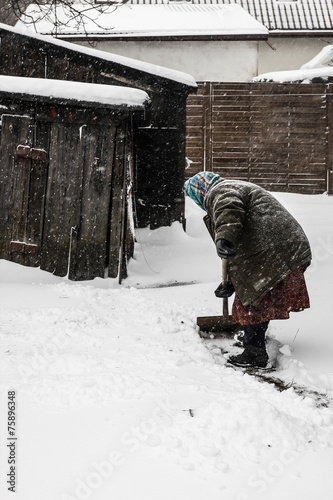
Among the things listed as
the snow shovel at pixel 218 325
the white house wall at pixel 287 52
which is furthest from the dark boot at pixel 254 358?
the white house wall at pixel 287 52

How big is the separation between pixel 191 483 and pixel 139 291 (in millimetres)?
3944

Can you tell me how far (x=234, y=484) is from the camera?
201cm

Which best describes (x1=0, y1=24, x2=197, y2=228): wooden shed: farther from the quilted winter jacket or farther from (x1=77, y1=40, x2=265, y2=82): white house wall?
(x1=77, y1=40, x2=265, y2=82): white house wall

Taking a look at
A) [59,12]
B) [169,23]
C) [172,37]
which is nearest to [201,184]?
[172,37]

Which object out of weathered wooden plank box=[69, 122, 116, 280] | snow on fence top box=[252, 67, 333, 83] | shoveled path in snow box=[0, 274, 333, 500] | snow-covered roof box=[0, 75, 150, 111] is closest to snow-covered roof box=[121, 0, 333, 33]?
snow on fence top box=[252, 67, 333, 83]

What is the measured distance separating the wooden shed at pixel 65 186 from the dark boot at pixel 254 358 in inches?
117

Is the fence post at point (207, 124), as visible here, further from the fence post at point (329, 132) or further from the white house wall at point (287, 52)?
the white house wall at point (287, 52)

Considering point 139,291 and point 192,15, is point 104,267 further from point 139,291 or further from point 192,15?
point 192,15

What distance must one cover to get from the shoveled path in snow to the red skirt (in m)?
0.43

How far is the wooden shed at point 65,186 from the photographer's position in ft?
20.6

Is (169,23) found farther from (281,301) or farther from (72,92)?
(281,301)

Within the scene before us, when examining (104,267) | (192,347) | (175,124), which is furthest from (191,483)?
(175,124)

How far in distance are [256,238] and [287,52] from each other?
50.3 ft

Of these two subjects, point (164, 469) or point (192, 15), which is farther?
point (192, 15)
